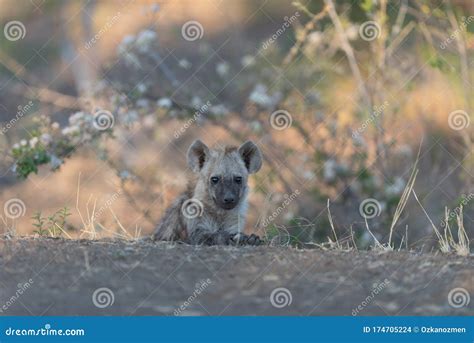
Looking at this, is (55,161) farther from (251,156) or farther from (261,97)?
(261,97)

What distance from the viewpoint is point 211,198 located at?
10758 mm

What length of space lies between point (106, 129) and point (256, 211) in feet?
11.3

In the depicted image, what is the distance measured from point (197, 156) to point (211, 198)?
1.90ft

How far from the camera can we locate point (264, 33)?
26375 mm

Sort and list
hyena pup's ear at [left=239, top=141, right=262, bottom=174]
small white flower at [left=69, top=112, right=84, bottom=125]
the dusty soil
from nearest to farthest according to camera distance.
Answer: the dusty soil → hyena pup's ear at [left=239, top=141, right=262, bottom=174] → small white flower at [left=69, top=112, right=84, bottom=125]

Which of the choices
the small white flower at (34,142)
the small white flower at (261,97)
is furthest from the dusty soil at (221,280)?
the small white flower at (261,97)

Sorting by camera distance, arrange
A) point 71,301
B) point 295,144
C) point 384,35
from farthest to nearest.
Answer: point 295,144 → point 384,35 → point 71,301

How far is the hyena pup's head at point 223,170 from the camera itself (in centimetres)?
1066

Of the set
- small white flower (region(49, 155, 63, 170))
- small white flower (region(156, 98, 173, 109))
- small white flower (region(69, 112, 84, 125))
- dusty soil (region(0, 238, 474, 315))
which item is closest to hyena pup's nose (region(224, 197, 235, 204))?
dusty soil (region(0, 238, 474, 315))

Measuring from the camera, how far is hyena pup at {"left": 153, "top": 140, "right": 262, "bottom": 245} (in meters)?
10.6

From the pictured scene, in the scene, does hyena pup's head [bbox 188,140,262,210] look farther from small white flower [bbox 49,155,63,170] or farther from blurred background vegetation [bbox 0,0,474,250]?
small white flower [bbox 49,155,63,170]

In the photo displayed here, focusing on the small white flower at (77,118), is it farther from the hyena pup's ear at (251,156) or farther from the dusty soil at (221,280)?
the dusty soil at (221,280)

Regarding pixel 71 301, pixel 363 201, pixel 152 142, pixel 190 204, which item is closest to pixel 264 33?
pixel 152 142

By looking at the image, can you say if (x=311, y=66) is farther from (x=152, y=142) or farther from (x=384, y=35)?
(x=152, y=142)
